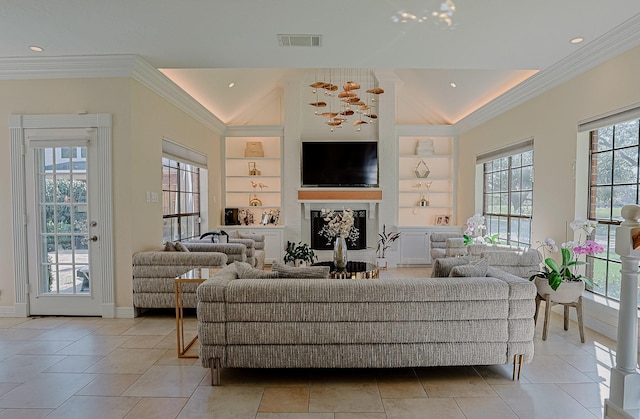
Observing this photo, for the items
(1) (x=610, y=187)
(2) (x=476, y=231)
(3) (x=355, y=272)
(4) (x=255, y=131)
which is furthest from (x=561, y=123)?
(4) (x=255, y=131)

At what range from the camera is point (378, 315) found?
2438 mm

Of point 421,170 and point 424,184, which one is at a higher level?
point 421,170

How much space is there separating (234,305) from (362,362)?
0.96 m

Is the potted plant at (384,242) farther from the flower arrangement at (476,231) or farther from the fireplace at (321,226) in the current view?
the flower arrangement at (476,231)

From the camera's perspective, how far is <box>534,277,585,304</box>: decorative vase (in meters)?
3.30

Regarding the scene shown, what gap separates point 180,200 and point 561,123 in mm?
5144

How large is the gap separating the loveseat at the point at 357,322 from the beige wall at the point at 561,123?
86.1 inches

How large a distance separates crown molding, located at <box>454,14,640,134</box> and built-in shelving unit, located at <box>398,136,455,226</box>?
5.81 ft

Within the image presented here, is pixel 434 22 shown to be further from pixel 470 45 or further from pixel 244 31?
pixel 244 31

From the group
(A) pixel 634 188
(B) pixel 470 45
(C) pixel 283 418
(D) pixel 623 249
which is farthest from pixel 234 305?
(A) pixel 634 188

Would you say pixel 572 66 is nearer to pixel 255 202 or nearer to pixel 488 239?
pixel 488 239

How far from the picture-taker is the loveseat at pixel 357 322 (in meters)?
2.43

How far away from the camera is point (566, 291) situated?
331cm

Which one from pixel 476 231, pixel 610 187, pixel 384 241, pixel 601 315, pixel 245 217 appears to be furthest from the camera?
pixel 245 217
